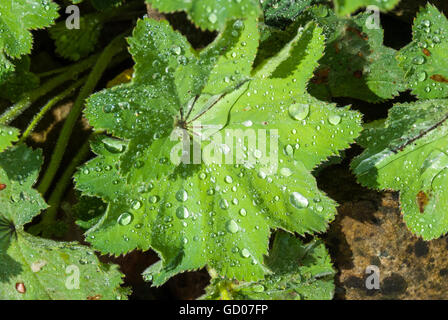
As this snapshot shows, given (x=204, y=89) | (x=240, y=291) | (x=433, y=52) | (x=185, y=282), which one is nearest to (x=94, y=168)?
(x=204, y=89)

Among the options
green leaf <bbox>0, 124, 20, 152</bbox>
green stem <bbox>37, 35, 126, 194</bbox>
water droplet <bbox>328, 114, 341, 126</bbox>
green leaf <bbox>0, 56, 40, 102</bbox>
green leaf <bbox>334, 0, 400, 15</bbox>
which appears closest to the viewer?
green leaf <bbox>334, 0, 400, 15</bbox>

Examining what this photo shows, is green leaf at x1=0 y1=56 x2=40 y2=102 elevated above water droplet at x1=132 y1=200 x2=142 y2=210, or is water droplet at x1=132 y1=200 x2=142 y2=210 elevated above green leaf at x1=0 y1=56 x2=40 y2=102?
green leaf at x1=0 y1=56 x2=40 y2=102


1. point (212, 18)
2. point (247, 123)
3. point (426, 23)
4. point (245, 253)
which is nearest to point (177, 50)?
point (212, 18)

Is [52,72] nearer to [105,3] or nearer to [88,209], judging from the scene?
[105,3]

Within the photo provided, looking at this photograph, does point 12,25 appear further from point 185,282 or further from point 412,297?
point 412,297

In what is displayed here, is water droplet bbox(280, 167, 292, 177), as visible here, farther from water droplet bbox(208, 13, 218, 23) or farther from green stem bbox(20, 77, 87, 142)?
green stem bbox(20, 77, 87, 142)

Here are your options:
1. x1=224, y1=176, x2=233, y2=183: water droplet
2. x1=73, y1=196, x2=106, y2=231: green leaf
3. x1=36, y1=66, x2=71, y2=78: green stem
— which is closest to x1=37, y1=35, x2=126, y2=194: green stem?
x1=36, y1=66, x2=71, y2=78: green stem

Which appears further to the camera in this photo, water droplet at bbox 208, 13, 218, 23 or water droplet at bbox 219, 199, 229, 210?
water droplet at bbox 219, 199, 229, 210
